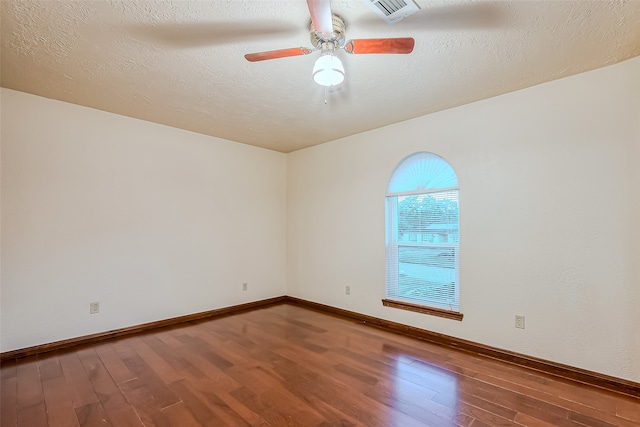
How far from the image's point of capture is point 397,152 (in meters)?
3.82

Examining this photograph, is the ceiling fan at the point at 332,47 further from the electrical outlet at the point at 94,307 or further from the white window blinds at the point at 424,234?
the electrical outlet at the point at 94,307

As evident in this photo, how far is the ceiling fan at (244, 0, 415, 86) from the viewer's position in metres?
1.74

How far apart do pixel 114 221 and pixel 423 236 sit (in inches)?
140

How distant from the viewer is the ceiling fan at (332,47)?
174cm

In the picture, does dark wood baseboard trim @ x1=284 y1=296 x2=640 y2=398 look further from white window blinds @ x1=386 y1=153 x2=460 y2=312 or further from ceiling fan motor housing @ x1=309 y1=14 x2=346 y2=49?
ceiling fan motor housing @ x1=309 y1=14 x2=346 y2=49

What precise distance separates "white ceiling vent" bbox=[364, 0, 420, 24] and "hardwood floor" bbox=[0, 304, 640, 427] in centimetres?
250

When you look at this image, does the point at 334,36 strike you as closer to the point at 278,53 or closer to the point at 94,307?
the point at 278,53

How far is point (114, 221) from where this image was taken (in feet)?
11.5

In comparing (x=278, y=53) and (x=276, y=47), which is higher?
(x=276, y=47)

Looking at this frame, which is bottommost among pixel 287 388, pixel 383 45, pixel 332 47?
pixel 287 388

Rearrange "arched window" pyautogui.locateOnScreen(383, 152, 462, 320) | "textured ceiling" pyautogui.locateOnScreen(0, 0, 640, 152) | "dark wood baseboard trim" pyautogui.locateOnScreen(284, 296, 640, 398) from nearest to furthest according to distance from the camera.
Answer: "textured ceiling" pyautogui.locateOnScreen(0, 0, 640, 152), "dark wood baseboard trim" pyautogui.locateOnScreen(284, 296, 640, 398), "arched window" pyautogui.locateOnScreen(383, 152, 462, 320)

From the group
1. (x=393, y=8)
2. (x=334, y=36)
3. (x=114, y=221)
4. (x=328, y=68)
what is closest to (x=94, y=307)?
(x=114, y=221)

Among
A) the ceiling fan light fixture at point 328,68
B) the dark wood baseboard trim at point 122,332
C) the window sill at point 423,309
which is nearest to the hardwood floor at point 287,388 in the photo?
the dark wood baseboard trim at point 122,332

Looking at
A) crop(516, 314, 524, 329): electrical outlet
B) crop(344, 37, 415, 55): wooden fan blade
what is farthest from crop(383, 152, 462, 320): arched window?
crop(344, 37, 415, 55): wooden fan blade
